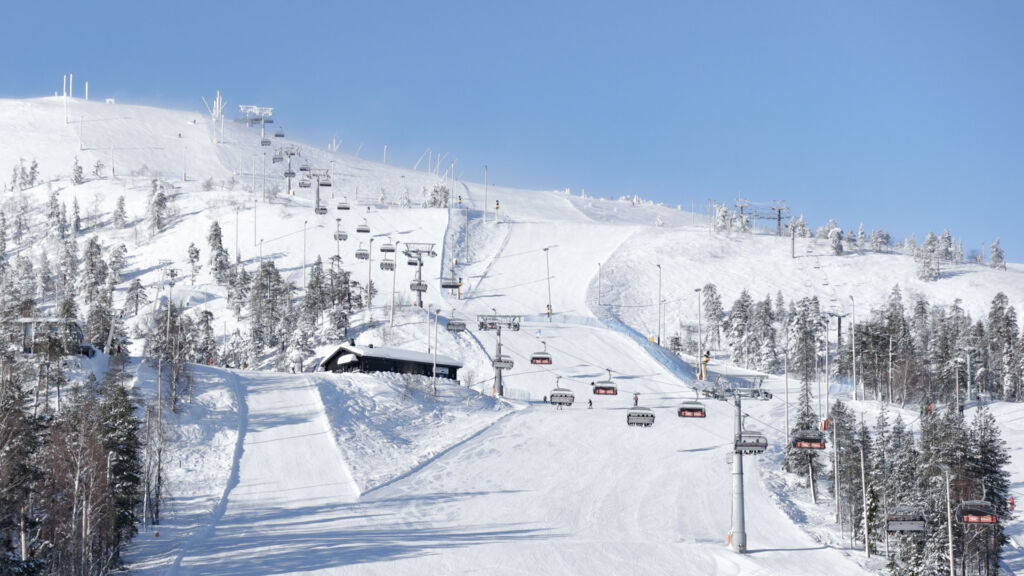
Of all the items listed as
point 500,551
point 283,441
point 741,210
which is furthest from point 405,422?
point 741,210

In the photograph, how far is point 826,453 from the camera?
74.5m

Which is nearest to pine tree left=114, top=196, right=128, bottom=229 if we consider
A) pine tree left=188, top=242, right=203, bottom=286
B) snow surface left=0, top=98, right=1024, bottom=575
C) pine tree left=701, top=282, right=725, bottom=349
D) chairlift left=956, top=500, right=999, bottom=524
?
pine tree left=188, top=242, right=203, bottom=286

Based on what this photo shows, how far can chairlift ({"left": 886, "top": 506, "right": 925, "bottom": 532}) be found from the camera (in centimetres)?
4750

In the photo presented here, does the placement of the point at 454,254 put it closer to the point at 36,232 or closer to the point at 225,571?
the point at 36,232

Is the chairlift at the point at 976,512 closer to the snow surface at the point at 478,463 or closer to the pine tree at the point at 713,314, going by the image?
the snow surface at the point at 478,463

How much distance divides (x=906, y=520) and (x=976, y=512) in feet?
10.7

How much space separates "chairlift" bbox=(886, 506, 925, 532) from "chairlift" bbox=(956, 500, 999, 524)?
7.29 feet

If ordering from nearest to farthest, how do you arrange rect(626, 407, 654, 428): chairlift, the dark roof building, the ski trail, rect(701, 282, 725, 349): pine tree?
the ski trail
rect(626, 407, 654, 428): chairlift
the dark roof building
rect(701, 282, 725, 349): pine tree

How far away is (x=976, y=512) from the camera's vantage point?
45531 mm

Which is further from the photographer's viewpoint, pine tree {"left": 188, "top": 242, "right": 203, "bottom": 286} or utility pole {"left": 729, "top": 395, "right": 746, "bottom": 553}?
pine tree {"left": 188, "top": 242, "right": 203, "bottom": 286}

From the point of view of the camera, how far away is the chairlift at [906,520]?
47.5m

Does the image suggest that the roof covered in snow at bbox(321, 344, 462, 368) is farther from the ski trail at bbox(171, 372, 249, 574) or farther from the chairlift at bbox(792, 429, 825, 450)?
the chairlift at bbox(792, 429, 825, 450)

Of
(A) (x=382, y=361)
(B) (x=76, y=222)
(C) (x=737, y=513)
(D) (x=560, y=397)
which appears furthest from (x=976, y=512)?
(B) (x=76, y=222)

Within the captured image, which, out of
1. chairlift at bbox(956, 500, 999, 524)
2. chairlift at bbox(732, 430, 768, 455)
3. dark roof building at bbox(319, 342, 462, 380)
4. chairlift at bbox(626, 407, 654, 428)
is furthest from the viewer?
dark roof building at bbox(319, 342, 462, 380)
